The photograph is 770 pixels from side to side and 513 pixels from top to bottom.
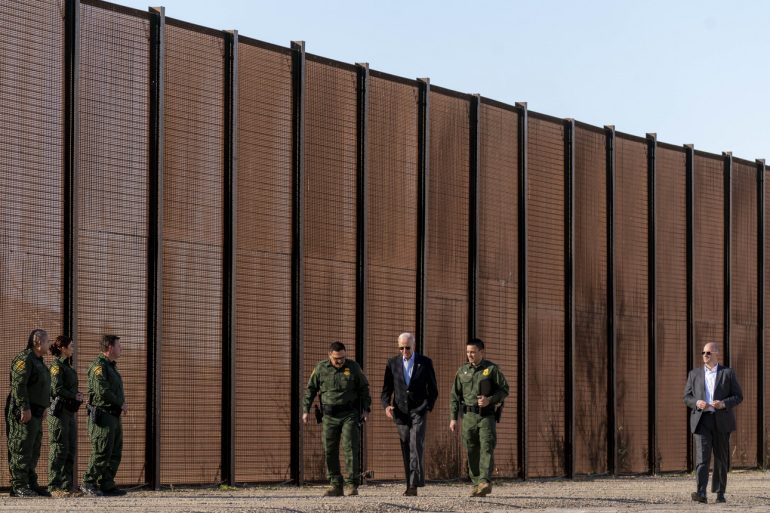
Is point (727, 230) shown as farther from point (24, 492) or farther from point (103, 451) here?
point (24, 492)

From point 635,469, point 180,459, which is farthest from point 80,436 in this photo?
point 635,469

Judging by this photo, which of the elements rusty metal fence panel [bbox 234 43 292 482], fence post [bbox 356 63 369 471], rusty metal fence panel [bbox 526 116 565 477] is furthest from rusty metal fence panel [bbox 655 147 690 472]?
rusty metal fence panel [bbox 234 43 292 482]

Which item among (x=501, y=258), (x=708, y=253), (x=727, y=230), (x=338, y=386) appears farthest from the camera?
(x=727, y=230)

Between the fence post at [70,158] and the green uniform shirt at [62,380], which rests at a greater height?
the fence post at [70,158]

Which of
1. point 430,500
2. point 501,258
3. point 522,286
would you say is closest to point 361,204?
point 501,258

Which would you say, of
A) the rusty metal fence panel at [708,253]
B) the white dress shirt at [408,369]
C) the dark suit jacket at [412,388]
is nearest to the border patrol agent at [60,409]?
the dark suit jacket at [412,388]

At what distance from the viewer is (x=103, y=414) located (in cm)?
1714

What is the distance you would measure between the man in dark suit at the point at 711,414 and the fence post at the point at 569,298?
7.92m

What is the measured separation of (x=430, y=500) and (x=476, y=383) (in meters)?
2.03

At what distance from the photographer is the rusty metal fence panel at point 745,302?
30.8 metres

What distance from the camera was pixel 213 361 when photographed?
20.4 metres

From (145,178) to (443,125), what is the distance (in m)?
5.90

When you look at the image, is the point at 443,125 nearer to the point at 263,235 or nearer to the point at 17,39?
the point at 263,235

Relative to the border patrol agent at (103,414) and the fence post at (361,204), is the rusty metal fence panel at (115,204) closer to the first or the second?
the border patrol agent at (103,414)
